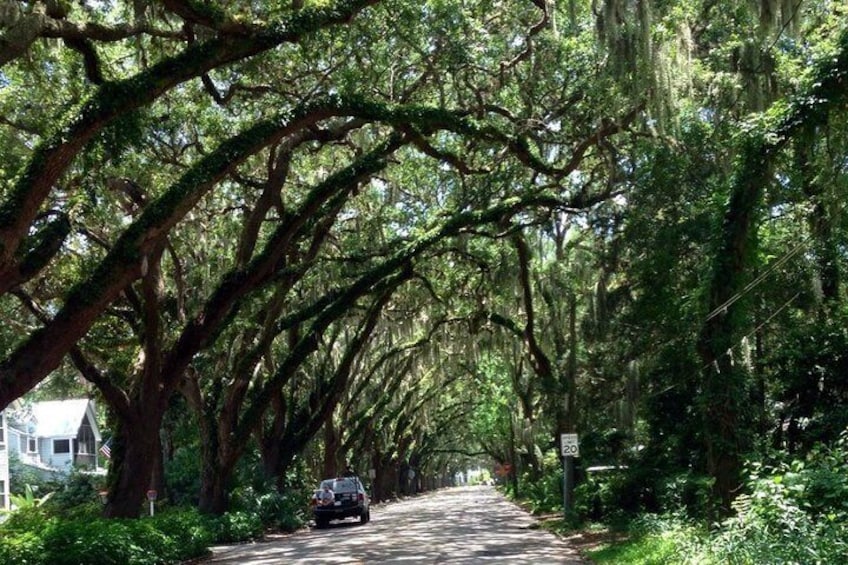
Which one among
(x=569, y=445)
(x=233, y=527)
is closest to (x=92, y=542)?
(x=233, y=527)

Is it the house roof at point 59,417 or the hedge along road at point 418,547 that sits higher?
the house roof at point 59,417

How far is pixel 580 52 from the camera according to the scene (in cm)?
1602

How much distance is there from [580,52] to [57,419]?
45.2 m

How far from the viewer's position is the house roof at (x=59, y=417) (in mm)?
50100

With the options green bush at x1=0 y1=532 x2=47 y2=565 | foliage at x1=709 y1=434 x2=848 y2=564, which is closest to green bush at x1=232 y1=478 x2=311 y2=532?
green bush at x1=0 y1=532 x2=47 y2=565

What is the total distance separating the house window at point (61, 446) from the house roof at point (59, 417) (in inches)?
20.9

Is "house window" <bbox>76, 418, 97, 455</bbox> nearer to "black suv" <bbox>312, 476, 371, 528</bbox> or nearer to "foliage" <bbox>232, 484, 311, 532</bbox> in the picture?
"foliage" <bbox>232, 484, 311, 532</bbox>

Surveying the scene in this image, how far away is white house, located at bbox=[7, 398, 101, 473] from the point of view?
4812cm

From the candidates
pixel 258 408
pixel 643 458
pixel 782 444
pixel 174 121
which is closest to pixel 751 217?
pixel 782 444

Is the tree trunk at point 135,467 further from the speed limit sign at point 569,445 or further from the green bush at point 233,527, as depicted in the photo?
the speed limit sign at point 569,445

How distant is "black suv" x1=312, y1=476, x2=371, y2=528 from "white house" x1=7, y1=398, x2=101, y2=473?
85.2ft

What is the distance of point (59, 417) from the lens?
168ft

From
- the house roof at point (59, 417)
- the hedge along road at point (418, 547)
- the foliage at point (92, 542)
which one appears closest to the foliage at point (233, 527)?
the hedge along road at point (418, 547)

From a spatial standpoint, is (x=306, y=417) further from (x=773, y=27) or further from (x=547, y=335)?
(x=773, y=27)
